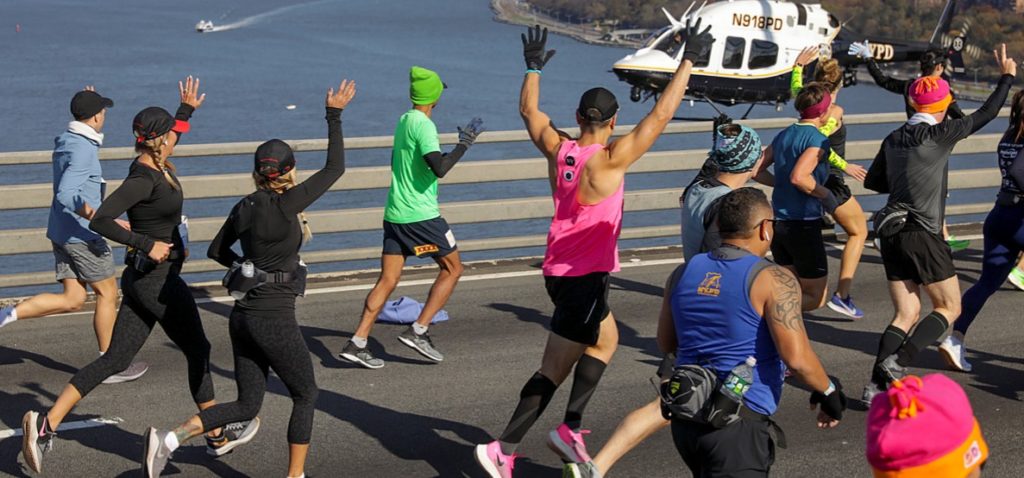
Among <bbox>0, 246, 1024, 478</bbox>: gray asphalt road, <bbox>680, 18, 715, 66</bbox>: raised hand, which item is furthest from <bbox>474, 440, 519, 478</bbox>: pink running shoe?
<bbox>680, 18, 715, 66</bbox>: raised hand

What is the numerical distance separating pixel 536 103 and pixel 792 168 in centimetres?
237

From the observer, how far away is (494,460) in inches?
236

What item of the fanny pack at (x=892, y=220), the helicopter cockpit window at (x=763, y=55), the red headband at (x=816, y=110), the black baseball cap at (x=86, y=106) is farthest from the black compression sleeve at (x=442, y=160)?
the helicopter cockpit window at (x=763, y=55)

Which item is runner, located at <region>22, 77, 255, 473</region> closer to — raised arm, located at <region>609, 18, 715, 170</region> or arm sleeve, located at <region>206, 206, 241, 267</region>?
arm sleeve, located at <region>206, 206, 241, 267</region>

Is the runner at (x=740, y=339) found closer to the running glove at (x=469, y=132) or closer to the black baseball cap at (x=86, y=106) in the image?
the running glove at (x=469, y=132)

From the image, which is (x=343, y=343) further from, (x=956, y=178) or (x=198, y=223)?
(x=956, y=178)

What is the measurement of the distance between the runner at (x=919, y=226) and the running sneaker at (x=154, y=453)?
4180 mm

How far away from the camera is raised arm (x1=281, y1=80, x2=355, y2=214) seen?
225 inches

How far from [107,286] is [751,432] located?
16.2 feet

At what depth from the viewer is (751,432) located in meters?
4.53

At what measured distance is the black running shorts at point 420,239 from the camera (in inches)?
322

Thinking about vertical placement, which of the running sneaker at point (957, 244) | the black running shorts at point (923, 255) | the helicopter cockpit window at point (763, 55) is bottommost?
the helicopter cockpit window at point (763, 55)

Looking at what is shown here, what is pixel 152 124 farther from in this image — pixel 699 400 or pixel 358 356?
pixel 699 400

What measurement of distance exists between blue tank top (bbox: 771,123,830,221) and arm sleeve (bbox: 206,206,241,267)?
12.4 feet
